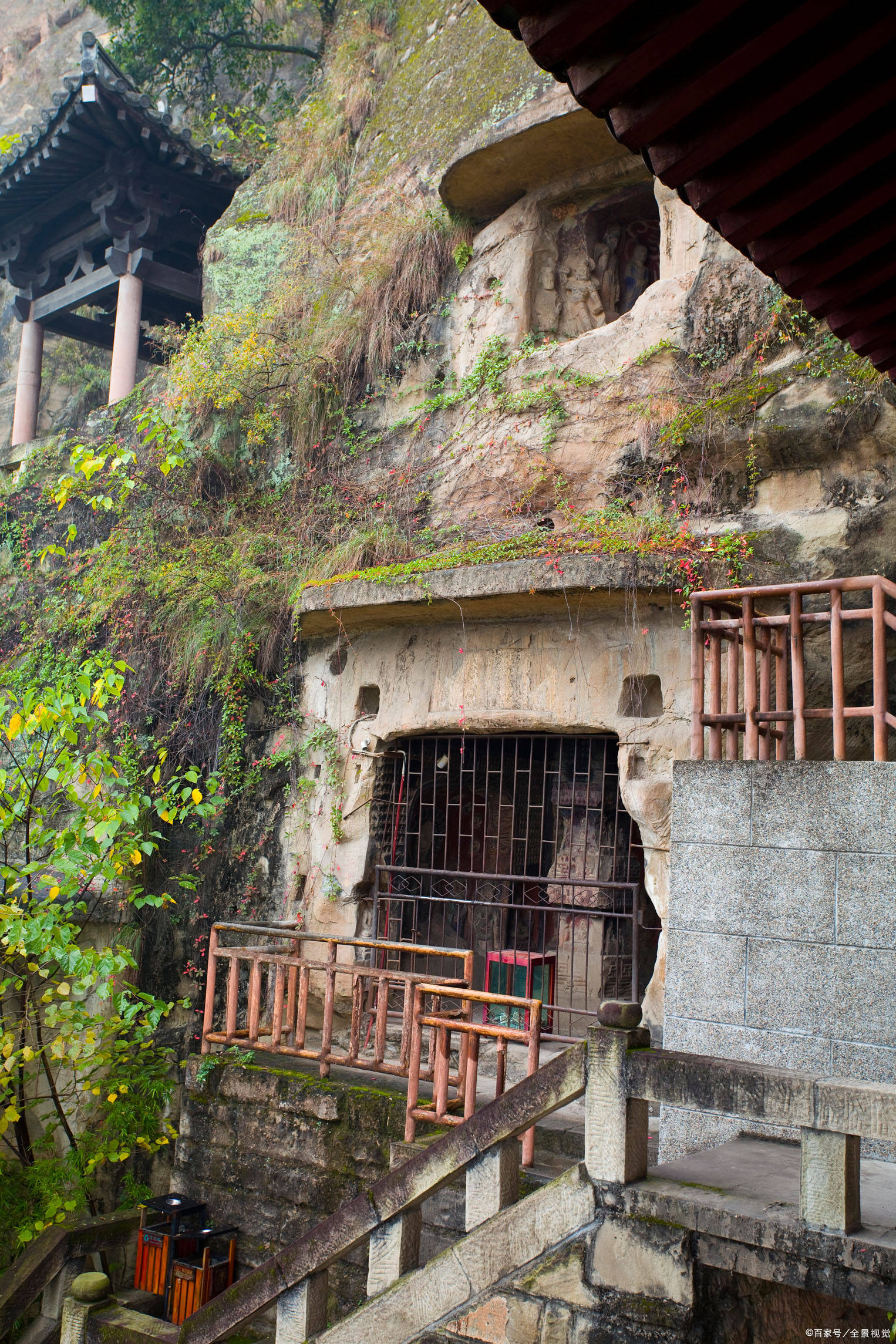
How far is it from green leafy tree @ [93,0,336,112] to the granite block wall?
1363 cm

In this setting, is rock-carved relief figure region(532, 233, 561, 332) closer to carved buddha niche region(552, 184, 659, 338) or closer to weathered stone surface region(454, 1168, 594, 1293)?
carved buddha niche region(552, 184, 659, 338)

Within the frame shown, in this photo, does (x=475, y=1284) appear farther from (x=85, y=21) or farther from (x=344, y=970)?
(x=85, y=21)

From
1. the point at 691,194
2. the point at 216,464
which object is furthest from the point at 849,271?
the point at 216,464

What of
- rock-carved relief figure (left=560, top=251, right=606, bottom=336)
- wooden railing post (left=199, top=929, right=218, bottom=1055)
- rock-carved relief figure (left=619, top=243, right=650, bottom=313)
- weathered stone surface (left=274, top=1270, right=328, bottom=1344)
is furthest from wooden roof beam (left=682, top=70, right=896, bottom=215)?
rock-carved relief figure (left=619, top=243, right=650, bottom=313)

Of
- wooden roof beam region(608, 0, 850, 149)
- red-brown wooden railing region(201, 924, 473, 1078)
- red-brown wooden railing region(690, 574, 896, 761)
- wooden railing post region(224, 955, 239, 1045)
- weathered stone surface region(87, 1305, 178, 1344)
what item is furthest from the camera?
wooden railing post region(224, 955, 239, 1045)

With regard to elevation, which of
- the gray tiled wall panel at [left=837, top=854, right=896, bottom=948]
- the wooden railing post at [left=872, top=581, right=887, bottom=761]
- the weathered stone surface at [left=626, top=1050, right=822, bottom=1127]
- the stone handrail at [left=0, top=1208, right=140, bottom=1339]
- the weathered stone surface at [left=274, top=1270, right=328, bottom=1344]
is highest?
the wooden railing post at [left=872, top=581, right=887, bottom=761]

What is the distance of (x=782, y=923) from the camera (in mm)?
4855

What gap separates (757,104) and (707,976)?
13.2 ft

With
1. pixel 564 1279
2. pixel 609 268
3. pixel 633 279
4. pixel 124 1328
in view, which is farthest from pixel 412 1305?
pixel 633 279

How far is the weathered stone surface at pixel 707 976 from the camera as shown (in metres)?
4.93

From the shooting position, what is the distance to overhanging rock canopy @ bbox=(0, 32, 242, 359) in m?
12.9

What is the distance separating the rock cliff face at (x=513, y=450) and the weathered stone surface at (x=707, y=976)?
1677mm

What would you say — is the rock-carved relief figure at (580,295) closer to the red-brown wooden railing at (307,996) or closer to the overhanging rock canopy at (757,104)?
the red-brown wooden railing at (307,996)

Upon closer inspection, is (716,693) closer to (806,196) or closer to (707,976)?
(707,976)
